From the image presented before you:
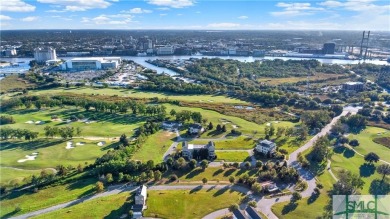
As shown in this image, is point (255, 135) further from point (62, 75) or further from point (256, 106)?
point (62, 75)

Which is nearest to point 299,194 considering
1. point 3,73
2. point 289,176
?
point 289,176

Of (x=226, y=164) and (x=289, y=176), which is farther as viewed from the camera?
(x=226, y=164)

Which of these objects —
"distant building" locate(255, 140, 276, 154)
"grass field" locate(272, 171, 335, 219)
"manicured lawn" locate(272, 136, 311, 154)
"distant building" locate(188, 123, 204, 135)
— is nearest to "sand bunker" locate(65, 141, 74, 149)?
"distant building" locate(188, 123, 204, 135)

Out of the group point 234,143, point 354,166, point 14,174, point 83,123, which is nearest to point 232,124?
point 234,143

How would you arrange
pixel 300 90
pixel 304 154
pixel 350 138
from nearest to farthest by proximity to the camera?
pixel 304 154 < pixel 350 138 < pixel 300 90

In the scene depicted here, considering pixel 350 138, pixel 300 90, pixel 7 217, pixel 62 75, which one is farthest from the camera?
pixel 62 75

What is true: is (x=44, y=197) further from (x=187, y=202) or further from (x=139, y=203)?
(x=187, y=202)
